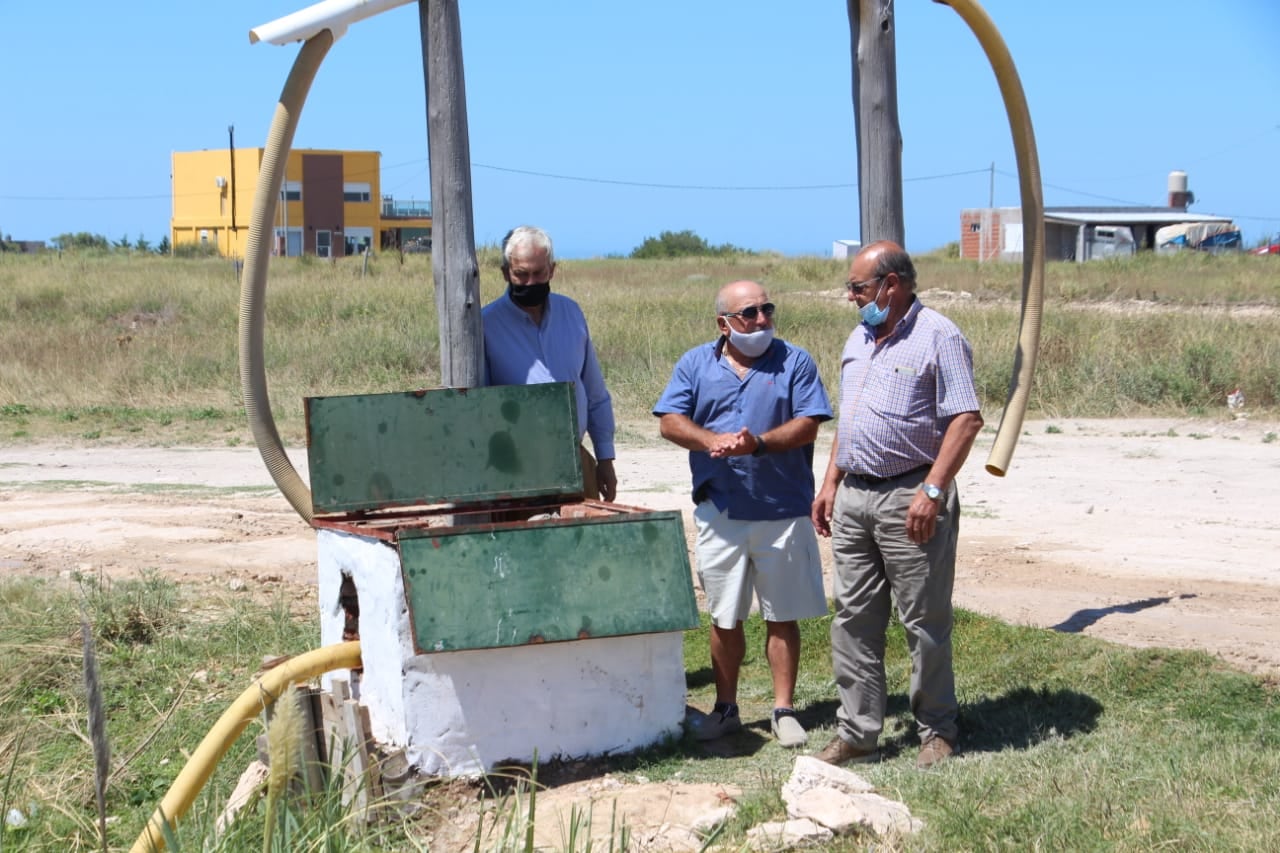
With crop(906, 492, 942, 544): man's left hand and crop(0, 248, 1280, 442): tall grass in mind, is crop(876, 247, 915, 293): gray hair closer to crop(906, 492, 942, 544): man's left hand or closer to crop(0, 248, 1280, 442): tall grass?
crop(906, 492, 942, 544): man's left hand

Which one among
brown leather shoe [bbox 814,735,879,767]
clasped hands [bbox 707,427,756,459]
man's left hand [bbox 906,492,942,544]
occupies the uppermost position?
clasped hands [bbox 707,427,756,459]

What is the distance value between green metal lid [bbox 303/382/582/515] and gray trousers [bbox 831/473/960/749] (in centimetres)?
114

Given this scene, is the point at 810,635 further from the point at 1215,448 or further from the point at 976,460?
the point at 1215,448

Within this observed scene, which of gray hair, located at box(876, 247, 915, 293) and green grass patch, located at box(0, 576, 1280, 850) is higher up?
gray hair, located at box(876, 247, 915, 293)

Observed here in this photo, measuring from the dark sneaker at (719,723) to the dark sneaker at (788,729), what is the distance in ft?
0.54

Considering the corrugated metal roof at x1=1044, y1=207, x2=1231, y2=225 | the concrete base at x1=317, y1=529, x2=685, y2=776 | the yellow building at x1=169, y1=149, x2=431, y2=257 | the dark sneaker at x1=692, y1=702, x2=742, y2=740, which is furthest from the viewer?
the yellow building at x1=169, y1=149, x2=431, y2=257

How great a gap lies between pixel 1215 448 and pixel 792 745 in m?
9.16

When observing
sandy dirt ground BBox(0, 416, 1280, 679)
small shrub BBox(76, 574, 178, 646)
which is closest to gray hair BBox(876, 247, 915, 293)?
sandy dirt ground BBox(0, 416, 1280, 679)

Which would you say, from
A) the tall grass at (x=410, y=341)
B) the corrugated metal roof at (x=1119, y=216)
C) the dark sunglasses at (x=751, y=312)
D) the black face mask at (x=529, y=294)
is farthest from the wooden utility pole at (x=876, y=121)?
the corrugated metal roof at (x=1119, y=216)

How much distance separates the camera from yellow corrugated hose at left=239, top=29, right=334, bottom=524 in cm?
571

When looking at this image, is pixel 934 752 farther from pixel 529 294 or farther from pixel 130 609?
pixel 130 609

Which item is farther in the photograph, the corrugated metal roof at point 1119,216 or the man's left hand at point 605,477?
the corrugated metal roof at point 1119,216

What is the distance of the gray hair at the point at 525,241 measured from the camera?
5.63 meters

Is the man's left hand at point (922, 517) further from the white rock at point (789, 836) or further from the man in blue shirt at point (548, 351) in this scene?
the man in blue shirt at point (548, 351)
